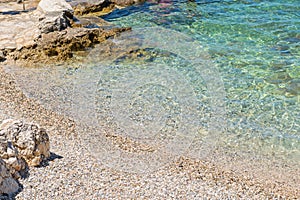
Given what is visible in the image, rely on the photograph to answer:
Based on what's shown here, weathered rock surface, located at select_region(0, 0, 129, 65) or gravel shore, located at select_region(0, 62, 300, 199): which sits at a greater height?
weathered rock surface, located at select_region(0, 0, 129, 65)

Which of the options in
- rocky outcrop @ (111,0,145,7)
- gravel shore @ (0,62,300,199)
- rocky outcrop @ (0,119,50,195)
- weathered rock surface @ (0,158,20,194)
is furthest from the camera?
rocky outcrop @ (111,0,145,7)

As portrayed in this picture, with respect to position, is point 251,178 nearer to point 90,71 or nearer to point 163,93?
point 163,93

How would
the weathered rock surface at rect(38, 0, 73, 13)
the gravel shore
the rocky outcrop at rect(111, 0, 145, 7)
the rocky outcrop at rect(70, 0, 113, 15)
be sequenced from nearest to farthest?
the gravel shore
the weathered rock surface at rect(38, 0, 73, 13)
the rocky outcrop at rect(70, 0, 113, 15)
the rocky outcrop at rect(111, 0, 145, 7)

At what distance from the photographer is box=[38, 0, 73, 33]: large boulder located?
12.0m

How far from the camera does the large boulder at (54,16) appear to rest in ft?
39.4

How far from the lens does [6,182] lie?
187 inches

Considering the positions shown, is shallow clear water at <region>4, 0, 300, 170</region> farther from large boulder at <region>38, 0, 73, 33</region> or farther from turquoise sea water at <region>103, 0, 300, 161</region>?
large boulder at <region>38, 0, 73, 33</region>

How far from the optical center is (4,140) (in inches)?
199

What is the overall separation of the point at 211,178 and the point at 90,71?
17.6 ft

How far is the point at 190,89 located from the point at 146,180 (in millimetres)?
3990

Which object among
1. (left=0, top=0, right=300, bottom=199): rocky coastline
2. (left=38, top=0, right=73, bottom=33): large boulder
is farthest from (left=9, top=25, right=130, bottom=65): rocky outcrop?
(left=0, top=0, right=300, bottom=199): rocky coastline

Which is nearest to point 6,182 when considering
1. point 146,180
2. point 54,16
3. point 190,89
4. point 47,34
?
point 146,180

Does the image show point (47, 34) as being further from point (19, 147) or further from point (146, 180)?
point (146, 180)

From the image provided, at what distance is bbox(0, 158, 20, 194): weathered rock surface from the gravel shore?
123mm
